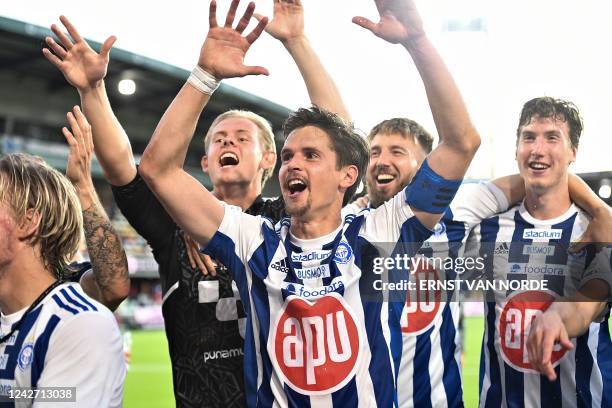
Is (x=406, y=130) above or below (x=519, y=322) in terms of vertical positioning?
above

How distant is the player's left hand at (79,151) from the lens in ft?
10.8

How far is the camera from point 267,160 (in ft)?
13.8

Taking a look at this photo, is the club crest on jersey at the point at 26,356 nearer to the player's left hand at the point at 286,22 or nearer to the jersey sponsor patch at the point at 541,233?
the player's left hand at the point at 286,22

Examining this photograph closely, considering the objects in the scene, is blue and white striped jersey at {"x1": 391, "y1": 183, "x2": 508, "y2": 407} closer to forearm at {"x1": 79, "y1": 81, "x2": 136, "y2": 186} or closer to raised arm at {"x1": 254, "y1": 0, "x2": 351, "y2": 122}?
raised arm at {"x1": 254, "y1": 0, "x2": 351, "y2": 122}

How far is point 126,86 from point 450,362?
1016 inches

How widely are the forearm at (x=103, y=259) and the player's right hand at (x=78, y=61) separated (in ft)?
1.68

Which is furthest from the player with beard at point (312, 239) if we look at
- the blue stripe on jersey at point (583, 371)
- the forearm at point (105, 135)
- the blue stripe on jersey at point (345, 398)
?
the blue stripe on jersey at point (583, 371)

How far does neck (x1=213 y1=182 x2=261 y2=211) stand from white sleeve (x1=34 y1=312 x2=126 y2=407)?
1.47 meters

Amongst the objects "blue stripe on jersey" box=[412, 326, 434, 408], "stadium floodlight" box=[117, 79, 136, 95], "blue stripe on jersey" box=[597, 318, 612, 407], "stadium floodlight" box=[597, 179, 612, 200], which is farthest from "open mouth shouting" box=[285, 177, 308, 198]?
"stadium floodlight" box=[117, 79, 136, 95]

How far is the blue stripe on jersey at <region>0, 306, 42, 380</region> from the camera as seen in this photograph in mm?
2584

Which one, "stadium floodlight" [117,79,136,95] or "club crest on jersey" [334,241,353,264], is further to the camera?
"stadium floodlight" [117,79,136,95]

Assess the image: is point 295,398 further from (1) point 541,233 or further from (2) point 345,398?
(1) point 541,233

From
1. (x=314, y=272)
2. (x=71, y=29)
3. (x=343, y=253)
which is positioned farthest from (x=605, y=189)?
(x=71, y=29)

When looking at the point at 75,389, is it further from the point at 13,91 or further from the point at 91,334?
the point at 13,91
